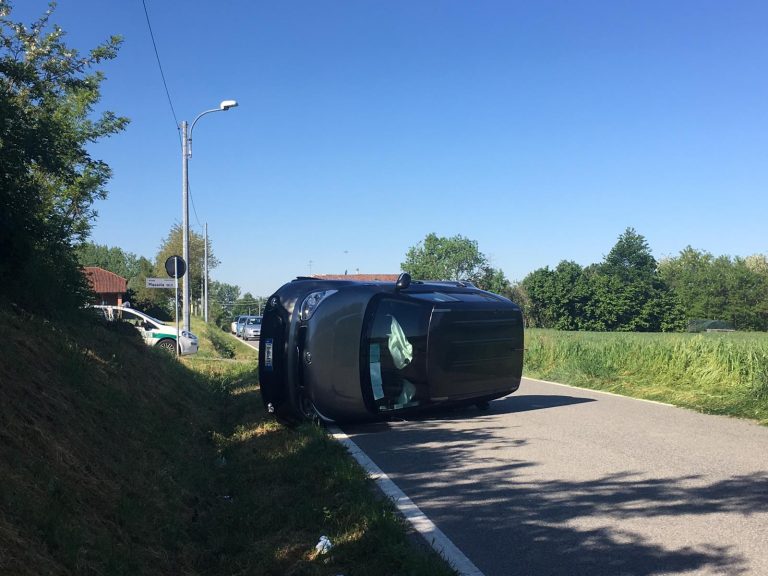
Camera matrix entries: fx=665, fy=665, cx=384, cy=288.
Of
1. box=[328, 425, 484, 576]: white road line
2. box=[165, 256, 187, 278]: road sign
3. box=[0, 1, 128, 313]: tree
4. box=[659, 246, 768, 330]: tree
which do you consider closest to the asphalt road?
box=[328, 425, 484, 576]: white road line

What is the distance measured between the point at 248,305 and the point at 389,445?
134491 mm

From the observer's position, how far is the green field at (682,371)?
11.3 meters

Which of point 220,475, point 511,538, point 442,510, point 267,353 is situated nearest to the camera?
point 511,538

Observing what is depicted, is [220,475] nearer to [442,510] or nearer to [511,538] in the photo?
[442,510]

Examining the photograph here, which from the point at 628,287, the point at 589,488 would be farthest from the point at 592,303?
the point at 589,488

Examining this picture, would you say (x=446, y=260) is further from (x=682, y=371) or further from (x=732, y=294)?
(x=682, y=371)

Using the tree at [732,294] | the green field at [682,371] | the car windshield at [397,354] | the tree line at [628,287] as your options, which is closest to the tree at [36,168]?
the car windshield at [397,354]

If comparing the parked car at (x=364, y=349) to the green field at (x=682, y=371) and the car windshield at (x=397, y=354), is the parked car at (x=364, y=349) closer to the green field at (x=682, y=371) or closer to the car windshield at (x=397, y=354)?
the car windshield at (x=397, y=354)

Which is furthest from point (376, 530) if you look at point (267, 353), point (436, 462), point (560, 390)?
point (560, 390)

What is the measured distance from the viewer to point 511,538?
15.6 feet

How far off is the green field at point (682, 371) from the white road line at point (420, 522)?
6169mm

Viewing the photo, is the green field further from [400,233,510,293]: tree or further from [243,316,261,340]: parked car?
[400,233,510,293]: tree

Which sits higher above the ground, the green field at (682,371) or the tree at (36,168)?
the tree at (36,168)

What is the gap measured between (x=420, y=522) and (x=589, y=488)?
180 cm
